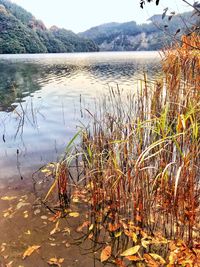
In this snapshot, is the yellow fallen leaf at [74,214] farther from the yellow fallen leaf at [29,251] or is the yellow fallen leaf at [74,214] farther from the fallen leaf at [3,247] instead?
the fallen leaf at [3,247]

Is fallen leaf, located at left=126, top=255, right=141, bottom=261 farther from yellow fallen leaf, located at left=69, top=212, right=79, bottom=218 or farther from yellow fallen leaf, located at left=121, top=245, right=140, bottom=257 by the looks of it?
yellow fallen leaf, located at left=69, top=212, right=79, bottom=218

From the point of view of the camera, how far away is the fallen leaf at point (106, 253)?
343cm

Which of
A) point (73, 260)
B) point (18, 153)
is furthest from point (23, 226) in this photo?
point (18, 153)

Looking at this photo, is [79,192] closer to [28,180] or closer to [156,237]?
[28,180]

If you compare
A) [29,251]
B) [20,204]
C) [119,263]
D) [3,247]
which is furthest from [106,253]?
[20,204]

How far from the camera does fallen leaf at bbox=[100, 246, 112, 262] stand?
11.3 ft

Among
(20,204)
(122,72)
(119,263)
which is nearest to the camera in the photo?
(119,263)

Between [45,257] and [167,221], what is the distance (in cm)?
163

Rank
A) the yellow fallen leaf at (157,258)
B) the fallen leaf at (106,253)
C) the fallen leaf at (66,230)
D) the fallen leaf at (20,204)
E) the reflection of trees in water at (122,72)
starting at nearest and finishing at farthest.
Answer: the yellow fallen leaf at (157,258) < the fallen leaf at (106,253) < the fallen leaf at (66,230) < the fallen leaf at (20,204) < the reflection of trees in water at (122,72)

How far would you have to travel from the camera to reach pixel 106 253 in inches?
138

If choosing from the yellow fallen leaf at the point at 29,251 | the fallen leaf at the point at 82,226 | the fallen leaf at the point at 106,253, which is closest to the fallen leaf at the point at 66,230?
the fallen leaf at the point at 82,226

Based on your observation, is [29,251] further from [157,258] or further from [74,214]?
[157,258]

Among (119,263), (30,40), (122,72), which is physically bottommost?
(119,263)

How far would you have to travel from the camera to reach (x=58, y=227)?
13.3 ft
